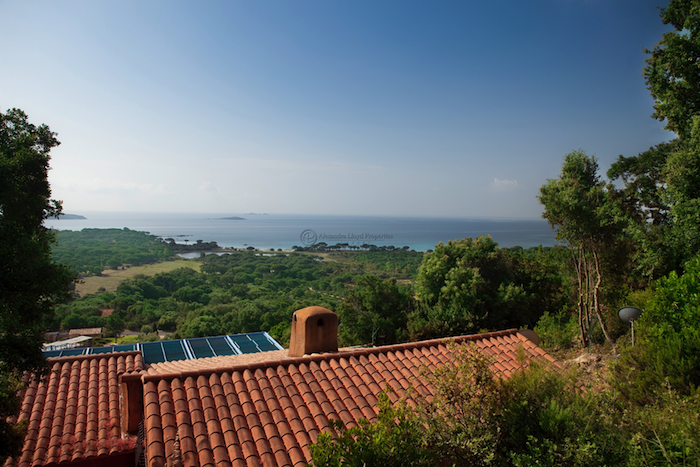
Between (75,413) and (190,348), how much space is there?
28.8 feet

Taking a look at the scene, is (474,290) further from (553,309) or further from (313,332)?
(313,332)

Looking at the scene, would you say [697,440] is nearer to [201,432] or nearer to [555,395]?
[555,395]

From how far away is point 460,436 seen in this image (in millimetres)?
3410

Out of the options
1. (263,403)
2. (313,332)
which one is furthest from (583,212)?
(263,403)

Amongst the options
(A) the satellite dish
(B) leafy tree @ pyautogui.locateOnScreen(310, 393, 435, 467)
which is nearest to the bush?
(A) the satellite dish

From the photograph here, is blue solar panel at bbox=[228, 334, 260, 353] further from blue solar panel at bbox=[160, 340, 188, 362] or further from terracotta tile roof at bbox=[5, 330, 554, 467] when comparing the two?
terracotta tile roof at bbox=[5, 330, 554, 467]

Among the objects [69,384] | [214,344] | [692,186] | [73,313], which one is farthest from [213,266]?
[692,186]

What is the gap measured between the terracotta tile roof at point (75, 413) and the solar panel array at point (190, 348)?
472 cm

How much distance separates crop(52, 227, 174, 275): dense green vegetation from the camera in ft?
257

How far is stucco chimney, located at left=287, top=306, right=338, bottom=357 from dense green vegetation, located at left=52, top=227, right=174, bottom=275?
2918 inches

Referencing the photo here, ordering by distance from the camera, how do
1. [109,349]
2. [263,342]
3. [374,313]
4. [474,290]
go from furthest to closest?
[374,313] → [263,342] → [474,290] → [109,349]

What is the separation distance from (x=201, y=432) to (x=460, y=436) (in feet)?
9.56

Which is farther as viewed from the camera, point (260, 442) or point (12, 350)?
point (12, 350)

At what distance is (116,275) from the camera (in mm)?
77125
